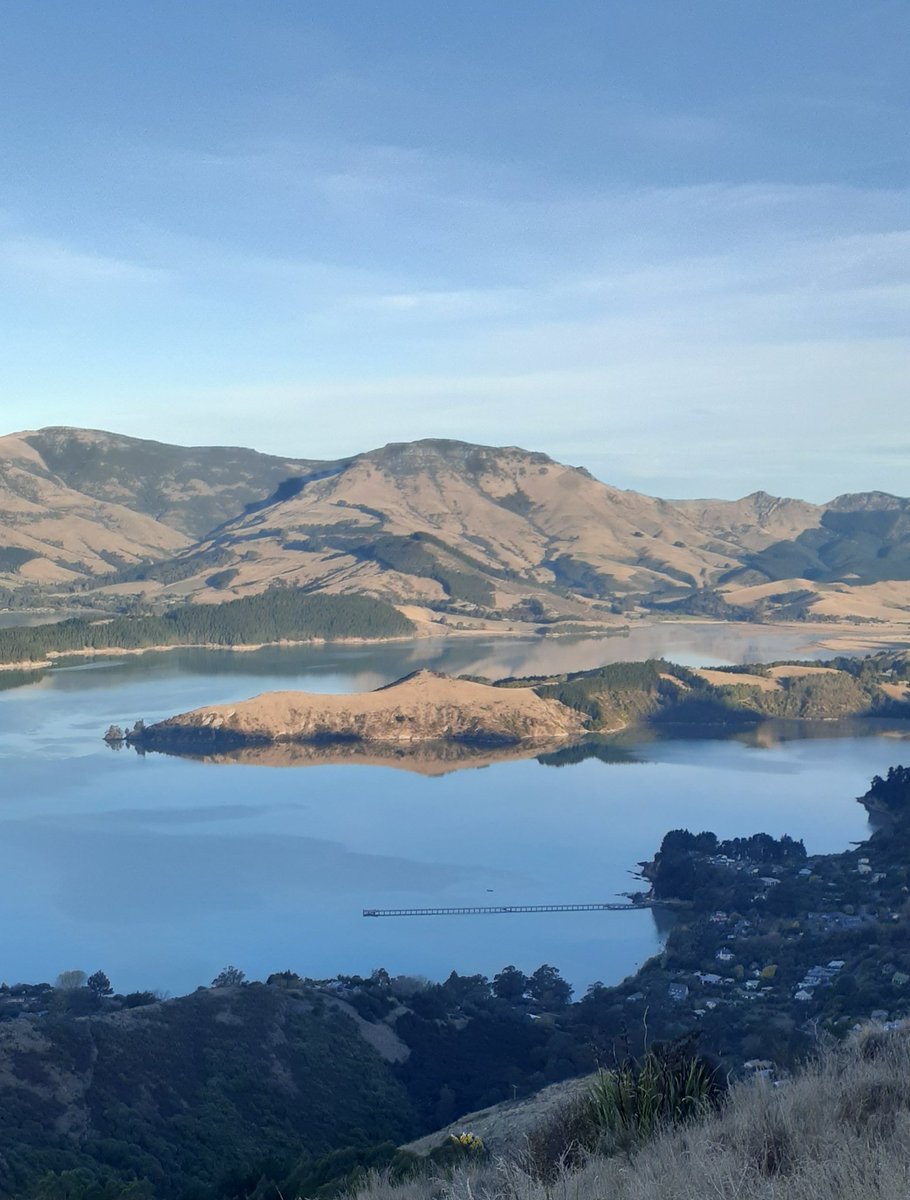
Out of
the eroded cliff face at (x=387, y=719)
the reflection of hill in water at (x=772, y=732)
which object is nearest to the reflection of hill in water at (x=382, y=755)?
the eroded cliff face at (x=387, y=719)

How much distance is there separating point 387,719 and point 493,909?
32.3 metres

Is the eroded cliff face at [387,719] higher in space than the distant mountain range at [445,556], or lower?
lower

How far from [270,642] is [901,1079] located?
10557cm

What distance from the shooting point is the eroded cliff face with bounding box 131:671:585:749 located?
65312mm

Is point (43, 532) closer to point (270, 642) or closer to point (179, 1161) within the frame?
point (270, 642)

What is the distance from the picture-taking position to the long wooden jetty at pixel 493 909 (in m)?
35.6

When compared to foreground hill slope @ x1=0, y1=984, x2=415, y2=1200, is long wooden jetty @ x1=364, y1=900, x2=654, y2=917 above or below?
below

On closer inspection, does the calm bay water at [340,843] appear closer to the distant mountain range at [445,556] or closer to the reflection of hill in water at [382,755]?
the reflection of hill in water at [382,755]

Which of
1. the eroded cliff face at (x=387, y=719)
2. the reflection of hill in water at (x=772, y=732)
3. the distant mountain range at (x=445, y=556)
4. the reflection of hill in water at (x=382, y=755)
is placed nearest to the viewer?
the reflection of hill in water at (x=382, y=755)

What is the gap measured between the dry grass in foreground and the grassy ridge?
94.5 metres

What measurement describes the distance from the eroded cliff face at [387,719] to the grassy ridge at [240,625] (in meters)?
34.6

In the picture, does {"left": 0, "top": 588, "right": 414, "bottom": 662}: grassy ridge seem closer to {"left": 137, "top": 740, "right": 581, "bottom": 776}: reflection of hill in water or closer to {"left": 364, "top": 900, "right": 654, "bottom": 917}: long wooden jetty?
{"left": 137, "top": 740, "right": 581, "bottom": 776}: reflection of hill in water

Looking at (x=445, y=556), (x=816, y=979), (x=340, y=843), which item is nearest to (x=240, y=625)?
(x=445, y=556)

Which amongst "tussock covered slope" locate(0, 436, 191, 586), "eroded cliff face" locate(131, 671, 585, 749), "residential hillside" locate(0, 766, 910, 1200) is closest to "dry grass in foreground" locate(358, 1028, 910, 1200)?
"residential hillside" locate(0, 766, 910, 1200)
